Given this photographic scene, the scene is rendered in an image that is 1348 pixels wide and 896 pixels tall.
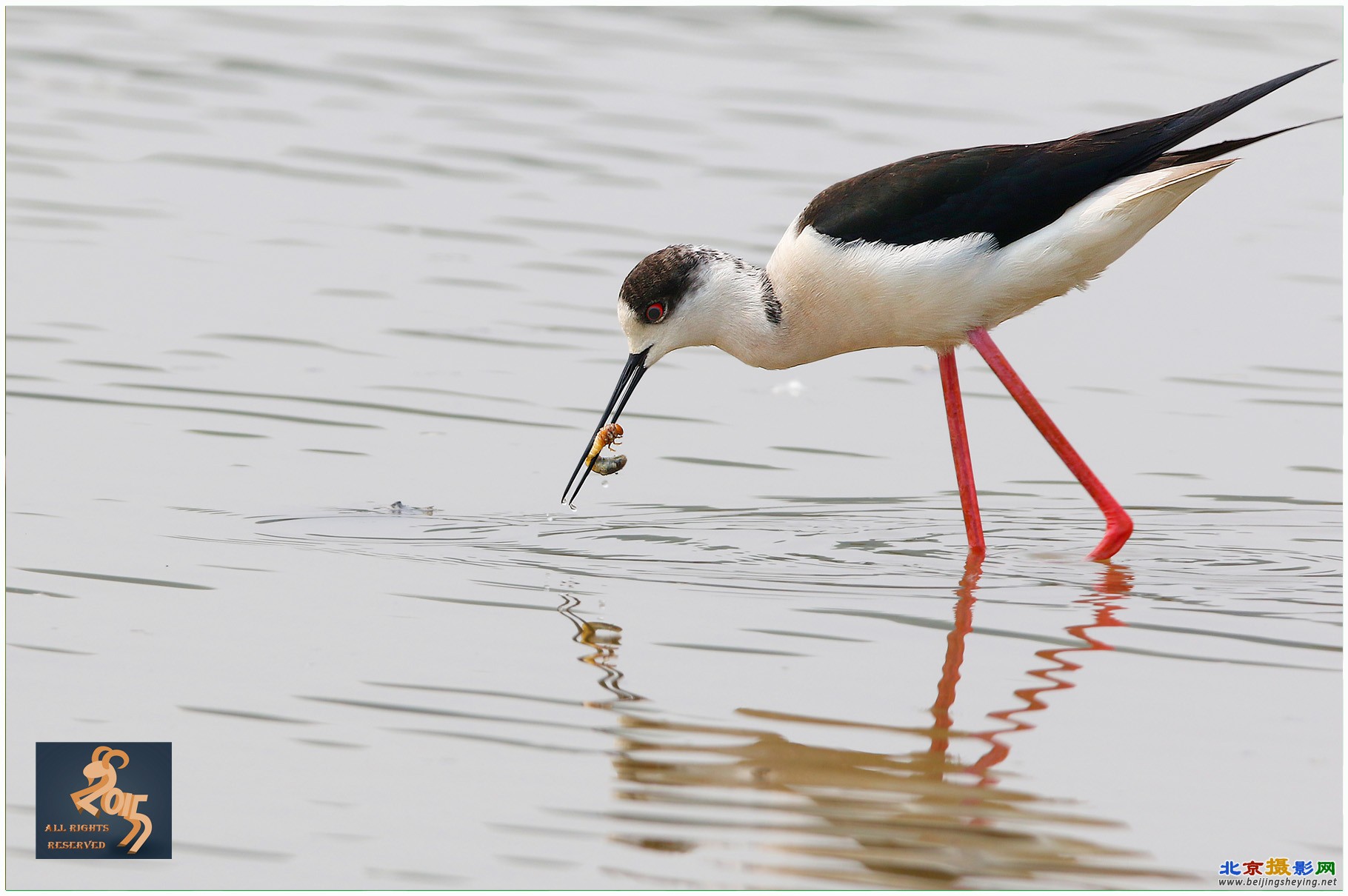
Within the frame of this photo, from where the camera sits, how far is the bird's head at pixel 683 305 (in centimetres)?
608

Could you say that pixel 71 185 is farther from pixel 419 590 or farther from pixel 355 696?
pixel 355 696

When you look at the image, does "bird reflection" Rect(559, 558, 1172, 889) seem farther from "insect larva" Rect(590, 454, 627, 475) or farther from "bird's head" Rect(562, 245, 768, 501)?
"bird's head" Rect(562, 245, 768, 501)

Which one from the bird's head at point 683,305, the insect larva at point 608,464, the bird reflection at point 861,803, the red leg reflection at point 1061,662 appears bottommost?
the bird reflection at point 861,803

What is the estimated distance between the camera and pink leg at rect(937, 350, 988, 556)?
5949 millimetres

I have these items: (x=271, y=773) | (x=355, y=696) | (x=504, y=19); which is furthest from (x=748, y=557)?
(x=504, y=19)

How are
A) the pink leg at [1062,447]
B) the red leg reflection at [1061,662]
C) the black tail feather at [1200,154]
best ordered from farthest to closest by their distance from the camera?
the pink leg at [1062,447] < the black tail feather at [1200,154] < the red leg reflection at [1061,662]

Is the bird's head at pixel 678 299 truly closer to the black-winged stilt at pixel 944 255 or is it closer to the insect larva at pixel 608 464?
the black-winged stilt at pixel 944 255

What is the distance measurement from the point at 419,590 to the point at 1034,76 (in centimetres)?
1032

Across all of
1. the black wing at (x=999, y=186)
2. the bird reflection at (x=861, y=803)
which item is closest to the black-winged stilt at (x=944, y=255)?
the black wing at (x=999, y=186)

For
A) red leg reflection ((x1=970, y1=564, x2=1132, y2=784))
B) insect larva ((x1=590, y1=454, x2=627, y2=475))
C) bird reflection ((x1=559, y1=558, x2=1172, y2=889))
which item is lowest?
bird reflection ((x1=559, y1=558, x2=1172, y2=889))

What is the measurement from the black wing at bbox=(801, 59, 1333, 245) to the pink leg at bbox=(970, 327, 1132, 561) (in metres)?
0.45

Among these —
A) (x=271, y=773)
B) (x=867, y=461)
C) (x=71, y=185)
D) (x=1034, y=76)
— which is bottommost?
(x=271, y=773)

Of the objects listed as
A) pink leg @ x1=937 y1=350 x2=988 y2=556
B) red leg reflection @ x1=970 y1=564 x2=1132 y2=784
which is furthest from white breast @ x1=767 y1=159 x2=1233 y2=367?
red leg reflection @ x1=970 y1=564 x2=1132 y2=784

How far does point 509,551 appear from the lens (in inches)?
222
